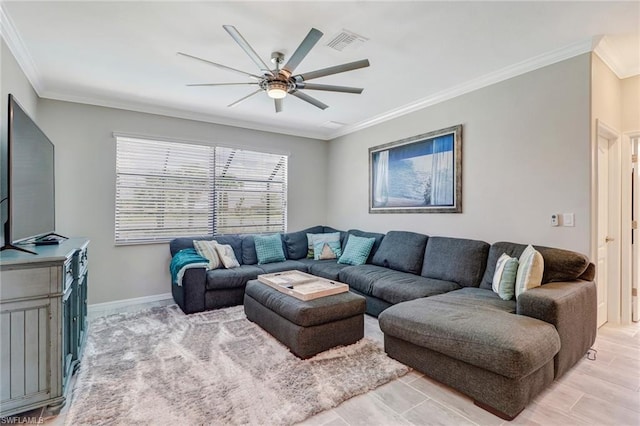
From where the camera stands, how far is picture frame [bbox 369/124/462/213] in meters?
3.75

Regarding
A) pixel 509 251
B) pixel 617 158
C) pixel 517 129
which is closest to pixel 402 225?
pixel 509 251

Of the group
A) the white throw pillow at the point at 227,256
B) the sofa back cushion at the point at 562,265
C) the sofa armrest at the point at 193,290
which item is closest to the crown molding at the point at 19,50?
the sofa armrest at the point at 193,290

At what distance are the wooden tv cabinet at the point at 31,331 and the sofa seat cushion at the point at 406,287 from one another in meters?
2.68

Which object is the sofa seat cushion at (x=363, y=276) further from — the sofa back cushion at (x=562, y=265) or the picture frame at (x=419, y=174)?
the sofa back cushion at (x=562, y=265)

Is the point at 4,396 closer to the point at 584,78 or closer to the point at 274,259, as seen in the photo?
the point at 274,259

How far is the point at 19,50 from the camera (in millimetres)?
2697

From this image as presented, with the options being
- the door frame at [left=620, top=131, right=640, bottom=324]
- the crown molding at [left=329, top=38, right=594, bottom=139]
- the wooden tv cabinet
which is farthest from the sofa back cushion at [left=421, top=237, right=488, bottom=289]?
the wooden tv cabinet

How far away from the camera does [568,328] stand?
219 centimetres

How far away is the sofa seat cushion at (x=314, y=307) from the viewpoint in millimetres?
2568

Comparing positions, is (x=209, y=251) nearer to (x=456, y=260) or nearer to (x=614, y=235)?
(x=456, y=260)

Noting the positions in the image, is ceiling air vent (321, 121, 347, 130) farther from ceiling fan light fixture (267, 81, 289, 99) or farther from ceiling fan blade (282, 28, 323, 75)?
ceiling fan blade (282, 28, 323, 75)

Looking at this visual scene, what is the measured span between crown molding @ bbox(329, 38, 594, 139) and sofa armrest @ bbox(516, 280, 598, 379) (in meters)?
2.02

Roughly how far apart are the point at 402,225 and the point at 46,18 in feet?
13.8

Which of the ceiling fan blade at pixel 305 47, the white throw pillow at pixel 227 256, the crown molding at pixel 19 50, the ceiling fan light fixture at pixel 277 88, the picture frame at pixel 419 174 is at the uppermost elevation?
the crown molding at pixel 19 50
